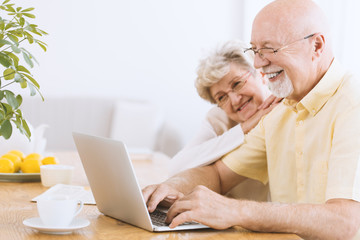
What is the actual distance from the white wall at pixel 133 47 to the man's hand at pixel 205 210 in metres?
3.36

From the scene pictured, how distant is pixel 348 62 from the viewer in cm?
312

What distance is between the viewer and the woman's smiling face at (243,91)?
7.45 ft

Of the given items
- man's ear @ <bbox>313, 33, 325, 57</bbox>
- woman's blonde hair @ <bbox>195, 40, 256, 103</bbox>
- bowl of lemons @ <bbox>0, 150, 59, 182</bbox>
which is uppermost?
man's ear @ <bbox>313, 33, 325, 57</bbox>

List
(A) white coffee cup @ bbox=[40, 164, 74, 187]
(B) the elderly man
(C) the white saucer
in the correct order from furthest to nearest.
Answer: (A) white coffee cup @ bbox=[40, 164, 74, 187] < (B) the elderly man < (C) the white saucer

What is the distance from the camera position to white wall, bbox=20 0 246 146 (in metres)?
4.50

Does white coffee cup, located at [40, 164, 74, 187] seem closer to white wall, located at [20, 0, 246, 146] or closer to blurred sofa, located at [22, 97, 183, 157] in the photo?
blurred sofa, located at [22, 97, 183, 157]

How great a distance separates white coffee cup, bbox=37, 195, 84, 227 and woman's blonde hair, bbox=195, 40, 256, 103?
4.00 feet

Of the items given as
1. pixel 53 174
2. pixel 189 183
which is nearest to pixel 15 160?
pixel 53 174

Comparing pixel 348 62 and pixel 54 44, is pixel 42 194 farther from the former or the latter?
pixel 54 44

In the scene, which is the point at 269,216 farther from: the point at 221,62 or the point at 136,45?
the point at 136,45

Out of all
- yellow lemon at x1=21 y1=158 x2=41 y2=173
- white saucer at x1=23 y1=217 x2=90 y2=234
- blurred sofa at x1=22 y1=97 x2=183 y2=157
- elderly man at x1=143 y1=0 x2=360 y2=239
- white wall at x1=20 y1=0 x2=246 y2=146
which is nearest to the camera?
white saucer at x1=23 y1=217 x2=90 y2=234

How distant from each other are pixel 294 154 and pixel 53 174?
2.69 ft

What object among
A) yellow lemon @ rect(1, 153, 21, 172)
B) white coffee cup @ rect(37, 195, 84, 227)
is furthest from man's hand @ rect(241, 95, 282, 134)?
white coffee cup @ rect(37, 195, 84, 227)

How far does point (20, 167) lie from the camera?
1996 millimetres
